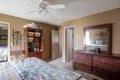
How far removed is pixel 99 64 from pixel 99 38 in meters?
1.07

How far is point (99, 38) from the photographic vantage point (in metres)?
3.88

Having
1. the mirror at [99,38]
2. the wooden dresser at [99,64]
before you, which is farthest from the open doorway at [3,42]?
the mirror at [99,38]

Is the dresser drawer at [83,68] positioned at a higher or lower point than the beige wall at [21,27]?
lower

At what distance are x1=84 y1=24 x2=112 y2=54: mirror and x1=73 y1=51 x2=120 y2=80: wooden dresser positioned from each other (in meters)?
0.43

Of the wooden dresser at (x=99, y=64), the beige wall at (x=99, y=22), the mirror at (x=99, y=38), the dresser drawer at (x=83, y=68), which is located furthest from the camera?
the dresser drawer at (x=83, y=68)

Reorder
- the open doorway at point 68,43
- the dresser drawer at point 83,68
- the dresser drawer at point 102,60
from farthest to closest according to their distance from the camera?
1. the open doorway at point 68,43
2. the dresser drawer at point 83,68
3. the dresser drawer at point 102,60

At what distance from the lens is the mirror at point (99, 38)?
3541 mm

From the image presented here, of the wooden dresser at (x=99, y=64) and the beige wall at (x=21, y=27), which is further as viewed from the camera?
the beige wall at (x=21, y=27)

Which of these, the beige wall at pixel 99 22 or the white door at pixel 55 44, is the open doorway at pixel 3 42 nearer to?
the white door at pixel 55 44

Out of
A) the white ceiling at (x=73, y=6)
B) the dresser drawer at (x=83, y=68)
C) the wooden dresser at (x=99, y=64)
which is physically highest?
the white ceiling at (x=73, y=6)

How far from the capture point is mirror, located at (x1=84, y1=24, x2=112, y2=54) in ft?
11.6

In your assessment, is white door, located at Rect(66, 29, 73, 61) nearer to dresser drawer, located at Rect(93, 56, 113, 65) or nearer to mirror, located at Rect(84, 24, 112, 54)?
mirror, located at Rect(84, 24, 112, 54)

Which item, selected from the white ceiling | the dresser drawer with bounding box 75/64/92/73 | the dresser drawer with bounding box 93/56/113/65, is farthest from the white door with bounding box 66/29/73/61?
the dresser drawer with bounding box 93/56/113/65

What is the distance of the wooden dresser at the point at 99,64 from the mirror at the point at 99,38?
43 cm
